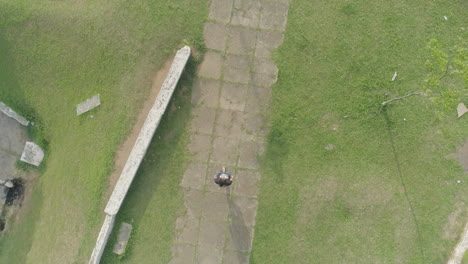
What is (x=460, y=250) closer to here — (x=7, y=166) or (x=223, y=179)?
(x=223, y=179)

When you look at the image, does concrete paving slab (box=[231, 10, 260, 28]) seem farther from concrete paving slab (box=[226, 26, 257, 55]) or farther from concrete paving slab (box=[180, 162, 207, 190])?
concrete paving slab (box=[180, 162, 207, 190])

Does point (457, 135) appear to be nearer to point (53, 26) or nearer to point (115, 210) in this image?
point (115, 210)

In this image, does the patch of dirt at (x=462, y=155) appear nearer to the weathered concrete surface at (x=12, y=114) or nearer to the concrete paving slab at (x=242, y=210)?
the concrete paving slab at (x=242, y=210)

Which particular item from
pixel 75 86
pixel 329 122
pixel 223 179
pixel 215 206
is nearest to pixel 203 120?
pixel 223 179

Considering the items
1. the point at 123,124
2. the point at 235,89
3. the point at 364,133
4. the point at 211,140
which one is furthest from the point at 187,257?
the point at 364,133

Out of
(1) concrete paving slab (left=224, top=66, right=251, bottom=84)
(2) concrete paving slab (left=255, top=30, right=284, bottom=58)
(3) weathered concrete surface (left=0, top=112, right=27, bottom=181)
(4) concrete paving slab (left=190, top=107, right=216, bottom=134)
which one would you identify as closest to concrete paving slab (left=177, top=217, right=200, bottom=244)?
(4) concrete paving slab (left=190, top=107, right=216, bottom=134)
